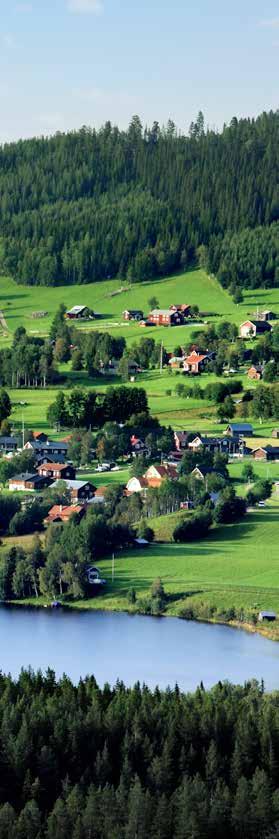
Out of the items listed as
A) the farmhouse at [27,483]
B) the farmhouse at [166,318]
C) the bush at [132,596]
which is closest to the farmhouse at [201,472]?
the farmhouse at [27,483]

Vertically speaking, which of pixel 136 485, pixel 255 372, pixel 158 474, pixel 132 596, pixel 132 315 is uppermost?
pixel 132 315

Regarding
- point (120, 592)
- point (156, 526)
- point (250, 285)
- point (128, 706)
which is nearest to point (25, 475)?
point (156, 526)

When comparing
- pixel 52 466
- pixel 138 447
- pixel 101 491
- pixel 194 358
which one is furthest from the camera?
pixel 194 358

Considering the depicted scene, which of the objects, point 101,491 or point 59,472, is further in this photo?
point 59,472

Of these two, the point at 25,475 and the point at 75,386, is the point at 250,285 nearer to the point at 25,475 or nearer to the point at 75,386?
the point at 75,386

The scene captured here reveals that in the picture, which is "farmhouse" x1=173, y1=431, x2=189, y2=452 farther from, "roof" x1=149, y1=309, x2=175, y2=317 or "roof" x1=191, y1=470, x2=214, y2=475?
"roof" x1=149, y1=309, x2=175, y2=317

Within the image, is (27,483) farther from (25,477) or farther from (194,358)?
→ (194,358)

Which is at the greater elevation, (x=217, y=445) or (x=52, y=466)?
(x=217, y=445)

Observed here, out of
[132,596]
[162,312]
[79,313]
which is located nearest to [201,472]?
[132,596]
